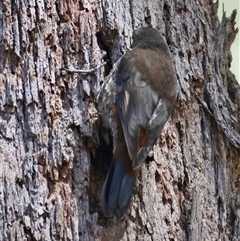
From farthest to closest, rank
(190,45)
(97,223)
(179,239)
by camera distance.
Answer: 1. (190,45)
2. (179,239)
3. (97,223)

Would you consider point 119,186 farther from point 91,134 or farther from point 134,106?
point 134,106

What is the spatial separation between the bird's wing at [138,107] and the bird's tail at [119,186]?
69 millimetres

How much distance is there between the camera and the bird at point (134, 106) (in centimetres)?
304

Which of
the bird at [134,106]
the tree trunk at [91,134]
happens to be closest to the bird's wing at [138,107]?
the bird at [134,106]

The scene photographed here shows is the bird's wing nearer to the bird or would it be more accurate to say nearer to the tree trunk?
the bird

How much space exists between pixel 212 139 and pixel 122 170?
66 cm

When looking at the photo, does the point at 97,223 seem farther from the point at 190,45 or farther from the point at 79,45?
the point at 190,45

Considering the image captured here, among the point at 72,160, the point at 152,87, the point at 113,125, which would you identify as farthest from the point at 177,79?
the point at 72,160

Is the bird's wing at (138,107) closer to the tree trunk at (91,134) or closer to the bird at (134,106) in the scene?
the bird at (134,106)

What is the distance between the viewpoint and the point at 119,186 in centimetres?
304

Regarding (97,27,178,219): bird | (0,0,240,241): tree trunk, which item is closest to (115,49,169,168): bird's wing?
(97,27,178,219): bird

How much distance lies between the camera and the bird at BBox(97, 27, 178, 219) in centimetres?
304

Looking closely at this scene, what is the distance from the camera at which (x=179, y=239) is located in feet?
10.8

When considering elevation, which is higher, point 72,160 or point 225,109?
point 225,109
